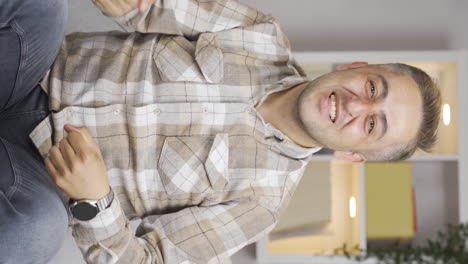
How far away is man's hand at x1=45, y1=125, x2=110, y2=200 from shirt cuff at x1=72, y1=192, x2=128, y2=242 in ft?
0.26

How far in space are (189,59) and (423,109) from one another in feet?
2.18

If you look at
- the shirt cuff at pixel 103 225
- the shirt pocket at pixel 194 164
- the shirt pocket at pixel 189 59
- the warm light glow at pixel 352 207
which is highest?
the shirt pocket at pixel 189 59

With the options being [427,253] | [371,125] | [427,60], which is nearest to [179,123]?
[371,125]

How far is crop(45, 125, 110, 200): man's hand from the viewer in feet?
A: 3.52

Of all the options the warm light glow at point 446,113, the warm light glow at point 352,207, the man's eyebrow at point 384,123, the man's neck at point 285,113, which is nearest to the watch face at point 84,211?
the man's neck at point 285,113

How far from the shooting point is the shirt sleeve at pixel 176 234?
1202 mm

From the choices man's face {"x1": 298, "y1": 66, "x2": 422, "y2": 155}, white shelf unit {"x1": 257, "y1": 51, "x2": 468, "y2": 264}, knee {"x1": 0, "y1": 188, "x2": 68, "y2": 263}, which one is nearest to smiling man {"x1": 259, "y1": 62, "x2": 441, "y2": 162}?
man's face {"x1": 298, "y1": 66, "x2": 422, "y2": 155}

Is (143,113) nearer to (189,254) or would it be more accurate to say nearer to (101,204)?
(101,204)

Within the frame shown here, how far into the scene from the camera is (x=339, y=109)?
4.51 ft

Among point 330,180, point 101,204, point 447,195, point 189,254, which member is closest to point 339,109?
point 189,254

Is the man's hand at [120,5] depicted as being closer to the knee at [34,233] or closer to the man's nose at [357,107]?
the knee at [34,233]

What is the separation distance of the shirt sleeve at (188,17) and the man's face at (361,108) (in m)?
0.27

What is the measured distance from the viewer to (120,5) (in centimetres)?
124

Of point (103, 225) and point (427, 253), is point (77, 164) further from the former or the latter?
point (427, 253)
